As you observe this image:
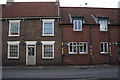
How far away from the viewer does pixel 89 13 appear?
1947 cm

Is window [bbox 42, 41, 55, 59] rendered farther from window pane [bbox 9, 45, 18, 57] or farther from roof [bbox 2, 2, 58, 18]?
roof [bbox 2, 2, 58, 18]

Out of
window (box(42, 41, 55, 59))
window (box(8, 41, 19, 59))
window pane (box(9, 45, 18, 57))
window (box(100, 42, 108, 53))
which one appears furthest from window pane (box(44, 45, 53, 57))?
window (box(100, 42, 108, 53))

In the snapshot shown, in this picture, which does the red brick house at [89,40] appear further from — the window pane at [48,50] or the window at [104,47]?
the window pane at [48,50]

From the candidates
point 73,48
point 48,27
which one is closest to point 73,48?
point 73,48

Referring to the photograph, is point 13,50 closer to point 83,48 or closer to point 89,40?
point 83,48

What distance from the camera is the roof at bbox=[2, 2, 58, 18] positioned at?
17.3 metres

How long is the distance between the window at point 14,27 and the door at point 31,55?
2.69 m

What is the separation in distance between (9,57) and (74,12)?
11.5 meters

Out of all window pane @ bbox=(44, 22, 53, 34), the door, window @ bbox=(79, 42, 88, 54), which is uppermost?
window pane @ bbox=(44, 22, 53, 34)

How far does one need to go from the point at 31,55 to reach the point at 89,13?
1092 centimetres

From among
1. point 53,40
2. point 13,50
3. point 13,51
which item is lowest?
point 13,51

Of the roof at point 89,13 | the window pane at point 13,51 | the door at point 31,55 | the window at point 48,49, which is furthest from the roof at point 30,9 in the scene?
the door at point 31,55

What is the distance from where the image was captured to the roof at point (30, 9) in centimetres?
1727

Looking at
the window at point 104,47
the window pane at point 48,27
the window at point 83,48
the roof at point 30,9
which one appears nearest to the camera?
the window pane at point 48,27
